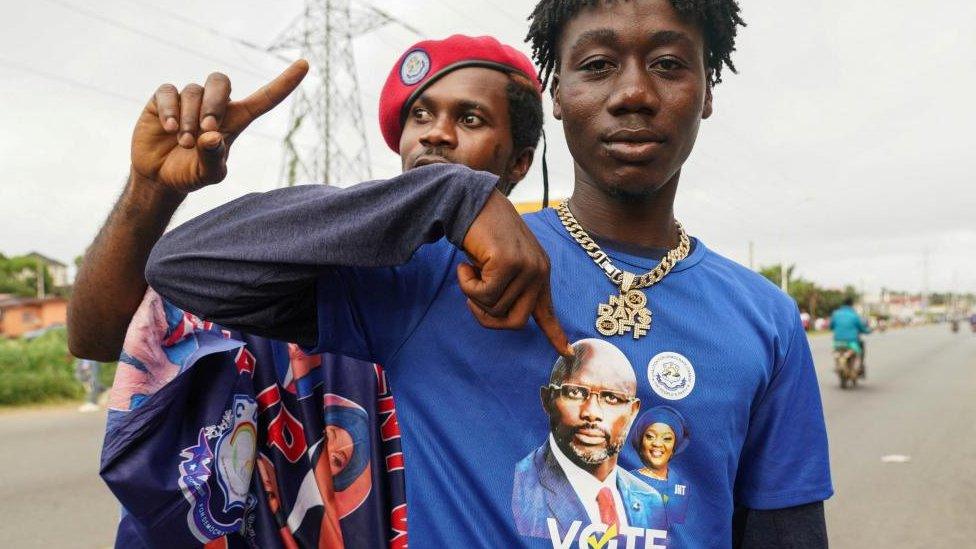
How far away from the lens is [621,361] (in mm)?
1245

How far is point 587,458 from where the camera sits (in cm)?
123

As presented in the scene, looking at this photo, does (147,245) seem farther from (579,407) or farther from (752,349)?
(752,349)

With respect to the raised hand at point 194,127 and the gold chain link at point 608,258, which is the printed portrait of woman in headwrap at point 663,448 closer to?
the gold chain link at point 608,258

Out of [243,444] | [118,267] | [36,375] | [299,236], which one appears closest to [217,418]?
[243,444]

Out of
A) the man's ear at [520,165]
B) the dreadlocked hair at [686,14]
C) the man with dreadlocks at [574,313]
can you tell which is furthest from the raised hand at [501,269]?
the man's ear at [520,165]

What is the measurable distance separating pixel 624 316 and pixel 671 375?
117 mm

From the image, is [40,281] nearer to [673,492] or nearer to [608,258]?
[608,258]

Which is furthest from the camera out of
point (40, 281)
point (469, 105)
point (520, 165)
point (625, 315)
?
point (40, 281)

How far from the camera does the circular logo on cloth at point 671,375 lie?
1238 mm

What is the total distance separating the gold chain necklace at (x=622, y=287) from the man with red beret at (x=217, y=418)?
50 cm

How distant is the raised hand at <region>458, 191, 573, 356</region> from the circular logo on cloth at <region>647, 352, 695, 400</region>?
253 millimetres

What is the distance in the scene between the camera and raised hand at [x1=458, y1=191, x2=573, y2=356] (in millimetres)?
1052

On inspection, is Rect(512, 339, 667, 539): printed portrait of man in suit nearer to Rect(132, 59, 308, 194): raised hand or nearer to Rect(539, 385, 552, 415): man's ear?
Rect(539, 385, 552, 415): man's ear

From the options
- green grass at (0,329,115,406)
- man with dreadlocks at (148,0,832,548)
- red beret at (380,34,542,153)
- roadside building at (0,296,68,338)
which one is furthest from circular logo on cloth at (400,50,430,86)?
roadside building at (0,296,68,338)
